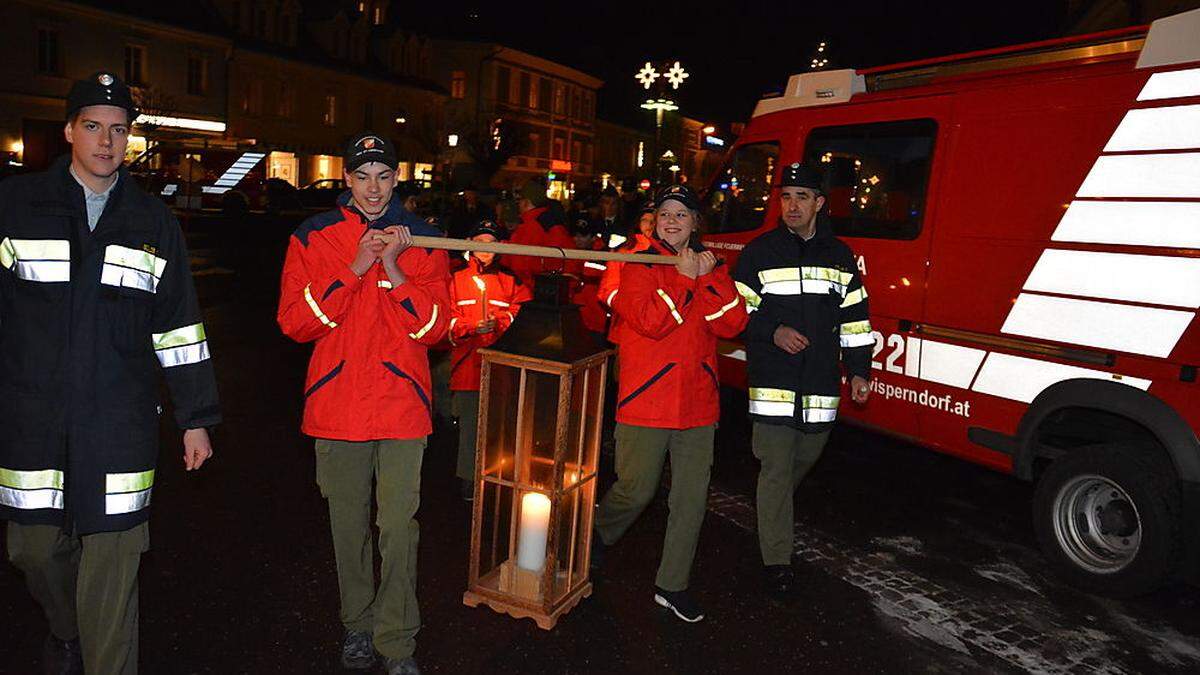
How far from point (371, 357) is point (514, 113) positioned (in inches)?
2263

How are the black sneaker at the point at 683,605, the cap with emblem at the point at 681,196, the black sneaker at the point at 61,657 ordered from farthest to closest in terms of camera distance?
1. the black sneaker at the point at 683,605
2. the cap with emblem at the point at 681,196
3. the black sneaker at the point at 61,657

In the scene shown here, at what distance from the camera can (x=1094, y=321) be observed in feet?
16.8

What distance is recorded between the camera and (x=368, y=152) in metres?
3.60

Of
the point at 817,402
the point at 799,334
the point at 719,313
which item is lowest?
the point at 817,402

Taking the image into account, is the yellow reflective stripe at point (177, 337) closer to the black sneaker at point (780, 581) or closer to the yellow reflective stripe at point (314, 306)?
the yellow reflective stripe at point (314, 306)

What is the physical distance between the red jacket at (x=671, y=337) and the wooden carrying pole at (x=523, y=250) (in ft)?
0.54

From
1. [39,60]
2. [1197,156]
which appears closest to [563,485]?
[1197,156]

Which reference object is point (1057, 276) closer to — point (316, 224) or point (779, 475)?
point (779, 475)

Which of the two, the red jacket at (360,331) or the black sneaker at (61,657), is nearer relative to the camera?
the black sneaker at (61,657)

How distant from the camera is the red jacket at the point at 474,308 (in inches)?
239

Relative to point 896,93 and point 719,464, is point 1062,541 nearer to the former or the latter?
point 719,464

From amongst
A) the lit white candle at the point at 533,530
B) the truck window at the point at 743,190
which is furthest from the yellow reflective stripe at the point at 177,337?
the truck window at the point at 743,190

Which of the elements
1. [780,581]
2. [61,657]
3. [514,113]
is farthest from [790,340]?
[514,113]

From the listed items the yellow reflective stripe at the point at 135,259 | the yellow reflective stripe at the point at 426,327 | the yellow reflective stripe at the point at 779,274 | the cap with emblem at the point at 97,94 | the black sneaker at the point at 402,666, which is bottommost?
the black sneaker at the point at 402,666
